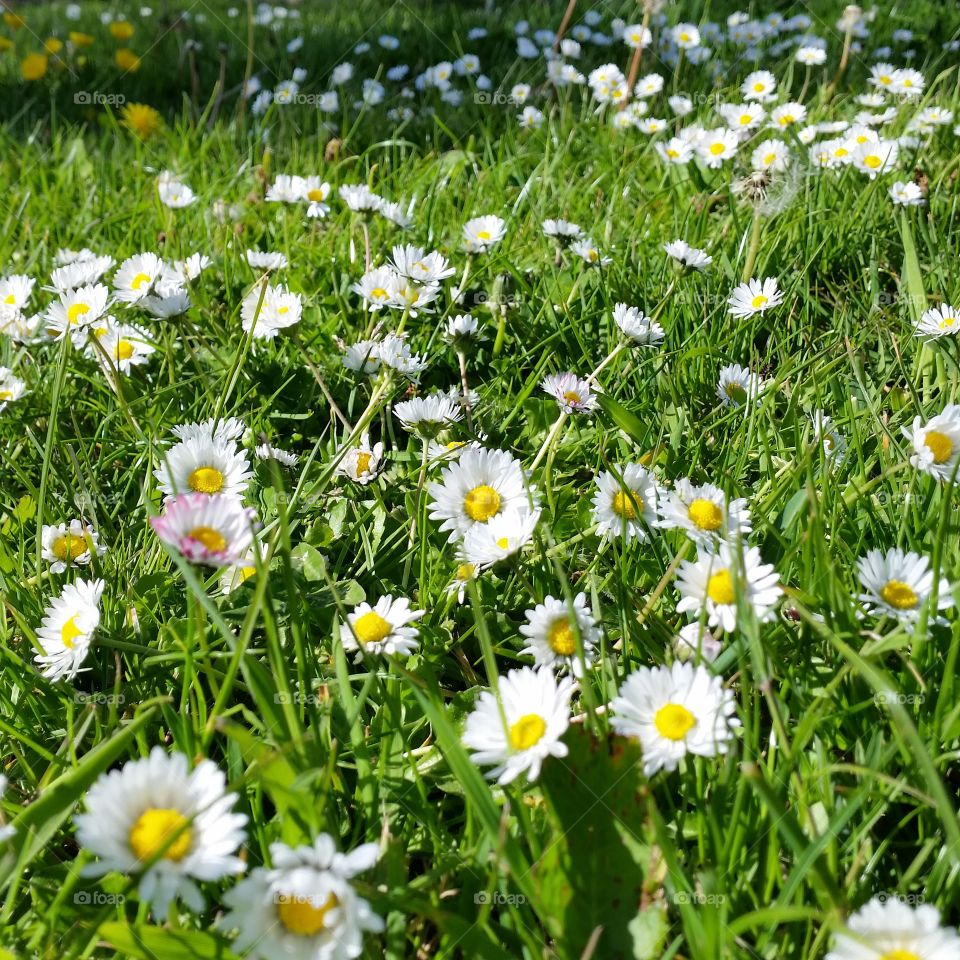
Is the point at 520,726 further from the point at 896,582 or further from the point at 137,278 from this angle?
the point at 137,278

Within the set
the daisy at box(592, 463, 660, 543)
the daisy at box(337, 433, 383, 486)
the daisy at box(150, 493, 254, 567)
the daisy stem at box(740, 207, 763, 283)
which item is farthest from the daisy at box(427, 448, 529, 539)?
the daisy stem at box(740, 207, 763, 283)

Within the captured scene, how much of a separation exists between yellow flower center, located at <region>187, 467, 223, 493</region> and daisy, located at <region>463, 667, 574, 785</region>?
547 millimetres

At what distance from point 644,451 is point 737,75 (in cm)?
274

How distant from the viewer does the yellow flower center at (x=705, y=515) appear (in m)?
1.22

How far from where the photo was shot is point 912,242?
1960 millimetres

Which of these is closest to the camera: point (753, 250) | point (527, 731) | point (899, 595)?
point (527, 731)

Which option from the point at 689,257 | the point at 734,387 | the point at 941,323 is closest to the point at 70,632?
the point at 734,387

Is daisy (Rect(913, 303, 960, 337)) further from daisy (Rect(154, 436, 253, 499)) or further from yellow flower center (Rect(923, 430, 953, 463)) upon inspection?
daisy (Rect(154, 436, 253, 499))

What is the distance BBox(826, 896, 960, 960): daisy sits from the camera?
783 mm

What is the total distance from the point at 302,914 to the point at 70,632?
587 millimetres

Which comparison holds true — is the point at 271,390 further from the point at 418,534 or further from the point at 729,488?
the point at 729,488

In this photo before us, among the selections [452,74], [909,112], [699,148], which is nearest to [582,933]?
[699,148]

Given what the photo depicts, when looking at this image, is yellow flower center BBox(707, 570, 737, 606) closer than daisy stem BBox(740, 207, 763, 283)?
Yes

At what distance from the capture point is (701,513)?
123 centimetres
